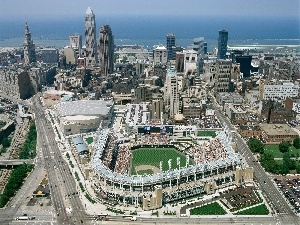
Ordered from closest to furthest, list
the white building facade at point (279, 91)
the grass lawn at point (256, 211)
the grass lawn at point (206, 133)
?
the grass lawn at point (256, 211) → the grass lawn at point (206, 133) → the white building facade at point (279, 91)

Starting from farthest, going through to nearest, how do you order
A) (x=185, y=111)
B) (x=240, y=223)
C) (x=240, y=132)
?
1. (x=185, y=111)
2. (x=240, y=132)
3. (x=240, y=223)

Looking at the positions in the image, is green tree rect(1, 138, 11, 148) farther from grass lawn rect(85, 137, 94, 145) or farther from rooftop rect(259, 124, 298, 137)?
rooftop rect(259, 124, 298, 137)

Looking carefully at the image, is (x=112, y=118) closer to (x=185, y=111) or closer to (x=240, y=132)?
(x=185, y=111)

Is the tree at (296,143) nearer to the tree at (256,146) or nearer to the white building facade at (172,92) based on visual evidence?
the tree at (256,146)

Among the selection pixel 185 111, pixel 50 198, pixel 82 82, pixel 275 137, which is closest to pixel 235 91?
pixel 185 111

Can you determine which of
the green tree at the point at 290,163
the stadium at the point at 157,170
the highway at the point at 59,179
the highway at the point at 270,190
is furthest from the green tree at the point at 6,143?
the green tree at the point at 290,163

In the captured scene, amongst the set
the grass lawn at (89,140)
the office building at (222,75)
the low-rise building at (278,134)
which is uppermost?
the office building at (222,75)
